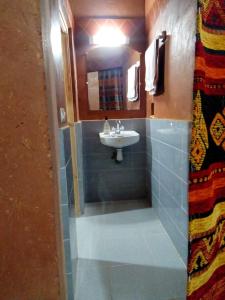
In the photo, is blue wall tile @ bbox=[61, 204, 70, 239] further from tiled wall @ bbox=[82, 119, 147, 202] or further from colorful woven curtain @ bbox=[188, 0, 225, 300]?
tiled wall @ bbox=[82, 119, 147, 202]

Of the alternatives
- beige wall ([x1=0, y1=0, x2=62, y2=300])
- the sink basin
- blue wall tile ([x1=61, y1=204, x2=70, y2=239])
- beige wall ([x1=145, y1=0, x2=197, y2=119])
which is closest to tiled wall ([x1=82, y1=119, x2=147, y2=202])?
the sink basin

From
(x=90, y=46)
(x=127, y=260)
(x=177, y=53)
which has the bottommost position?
Result: (x=127, y=260)

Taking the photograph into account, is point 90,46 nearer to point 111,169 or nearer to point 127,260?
point 111,169

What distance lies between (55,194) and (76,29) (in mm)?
2318

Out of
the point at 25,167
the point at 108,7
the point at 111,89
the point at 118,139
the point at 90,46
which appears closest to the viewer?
the point at 25,167

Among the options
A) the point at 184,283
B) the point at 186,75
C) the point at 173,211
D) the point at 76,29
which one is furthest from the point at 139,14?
the point at 184,283

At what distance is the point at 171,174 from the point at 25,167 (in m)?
1.40

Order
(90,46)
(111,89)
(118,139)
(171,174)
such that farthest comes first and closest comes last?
(111,89), (90,46), (118,139), (171,174)

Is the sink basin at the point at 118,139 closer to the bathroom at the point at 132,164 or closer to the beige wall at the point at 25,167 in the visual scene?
the bathroom at the point at 132,164

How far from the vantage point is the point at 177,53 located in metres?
1.50

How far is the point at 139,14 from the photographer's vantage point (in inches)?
92.0

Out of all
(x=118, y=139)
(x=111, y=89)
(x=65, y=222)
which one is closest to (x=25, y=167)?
(x=65, y=222)

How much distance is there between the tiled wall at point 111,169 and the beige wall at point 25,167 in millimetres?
1968

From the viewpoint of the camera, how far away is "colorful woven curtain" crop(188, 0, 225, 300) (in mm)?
888
